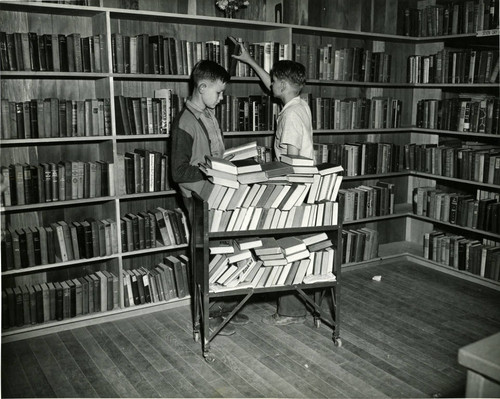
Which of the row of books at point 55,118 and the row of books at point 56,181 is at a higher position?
the row of books at point 55,118

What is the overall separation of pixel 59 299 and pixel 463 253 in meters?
3.51

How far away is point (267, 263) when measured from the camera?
132 inches

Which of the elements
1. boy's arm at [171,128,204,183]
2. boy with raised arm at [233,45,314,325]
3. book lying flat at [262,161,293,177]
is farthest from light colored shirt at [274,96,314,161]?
boy's arm at [171,128,204,183]

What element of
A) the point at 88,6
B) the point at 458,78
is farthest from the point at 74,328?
the point at 458,78

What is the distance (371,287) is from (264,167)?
1.95 m

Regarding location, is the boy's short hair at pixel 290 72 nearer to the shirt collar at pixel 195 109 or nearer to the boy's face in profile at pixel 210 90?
the boy's face in profile at pixel 210 90

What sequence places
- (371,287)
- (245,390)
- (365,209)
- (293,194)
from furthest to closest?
(365,209) → (371,287) → (293,194) → (245,390)

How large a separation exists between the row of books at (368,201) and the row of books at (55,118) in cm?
234

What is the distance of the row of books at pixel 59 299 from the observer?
142 inches

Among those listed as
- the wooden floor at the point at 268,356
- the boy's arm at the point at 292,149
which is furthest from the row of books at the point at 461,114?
the boy's arm at the point at 292,149

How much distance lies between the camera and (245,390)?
9.70 ft

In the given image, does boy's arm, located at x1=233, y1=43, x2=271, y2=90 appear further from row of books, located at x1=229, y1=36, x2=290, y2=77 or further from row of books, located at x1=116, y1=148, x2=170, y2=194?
row of books, located at x1=116, y1=148, x2=170, y2=194

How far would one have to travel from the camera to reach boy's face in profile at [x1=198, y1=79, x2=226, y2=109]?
11.5ft

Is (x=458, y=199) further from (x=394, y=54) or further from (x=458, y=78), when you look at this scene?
(x=394, y=54)
